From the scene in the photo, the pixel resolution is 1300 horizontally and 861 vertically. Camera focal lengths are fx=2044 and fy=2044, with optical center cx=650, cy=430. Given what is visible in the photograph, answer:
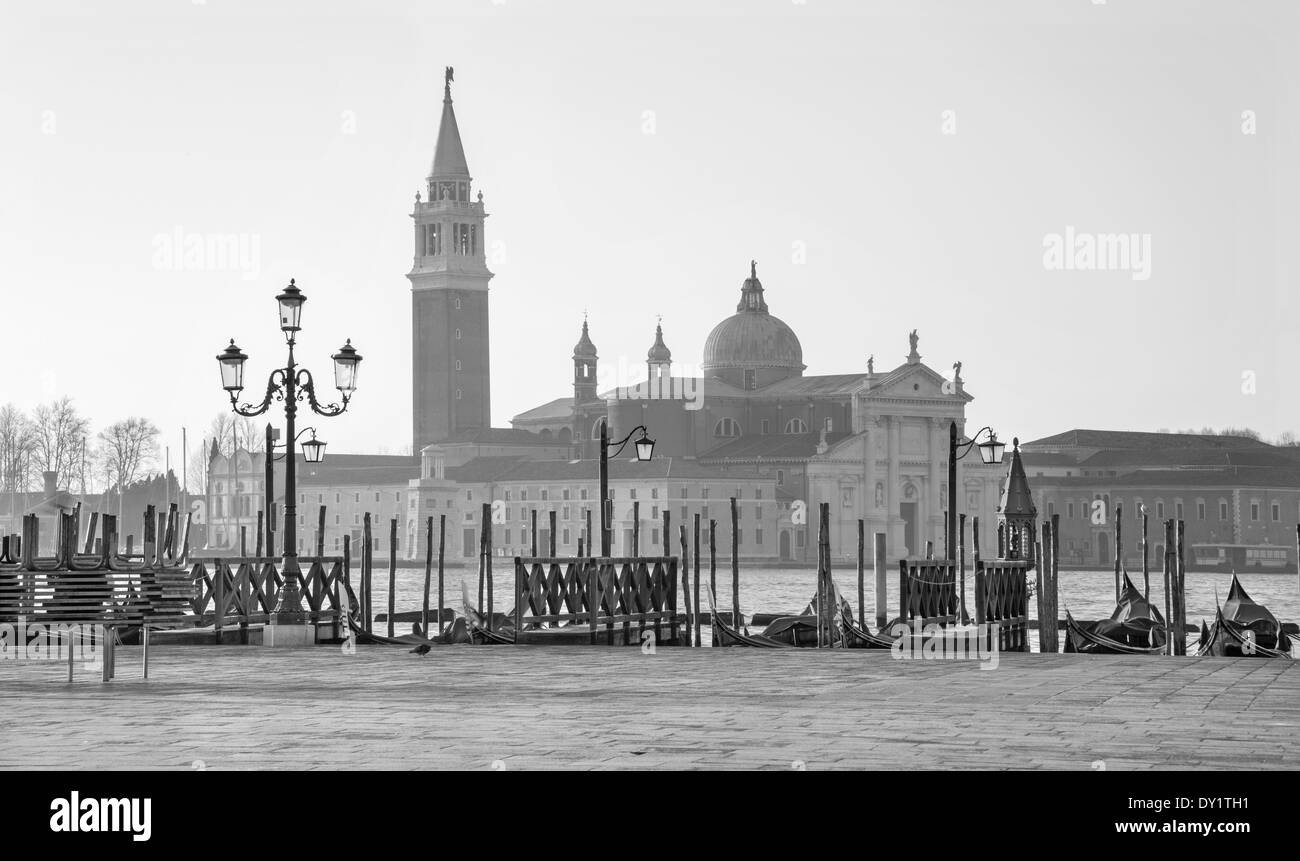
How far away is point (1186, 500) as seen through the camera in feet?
306

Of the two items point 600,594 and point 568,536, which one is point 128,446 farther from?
point 600,594

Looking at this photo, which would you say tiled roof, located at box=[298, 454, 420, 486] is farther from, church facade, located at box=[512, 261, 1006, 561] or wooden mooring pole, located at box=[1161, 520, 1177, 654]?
wooden mooring pole, located at box=[1161, 520, 1177, 654]

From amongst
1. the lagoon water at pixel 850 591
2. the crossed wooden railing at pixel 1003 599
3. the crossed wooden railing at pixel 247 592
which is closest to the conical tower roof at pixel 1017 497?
the lagoon water at pixel 850 591

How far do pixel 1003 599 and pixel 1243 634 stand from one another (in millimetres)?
4031

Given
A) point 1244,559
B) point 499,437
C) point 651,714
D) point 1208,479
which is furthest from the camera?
point 499,437

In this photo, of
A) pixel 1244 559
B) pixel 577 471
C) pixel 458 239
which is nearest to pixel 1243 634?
pixel 1244 559

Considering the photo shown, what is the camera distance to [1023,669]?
1269 cm

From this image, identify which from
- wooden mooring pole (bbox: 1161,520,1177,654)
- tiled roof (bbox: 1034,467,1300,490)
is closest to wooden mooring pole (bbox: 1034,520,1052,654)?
wooden mooring pole (bbox: 1161,520,1177,654)

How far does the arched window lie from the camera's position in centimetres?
10394

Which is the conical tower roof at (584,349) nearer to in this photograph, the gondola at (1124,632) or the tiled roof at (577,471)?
the tiled roof at (577,471)

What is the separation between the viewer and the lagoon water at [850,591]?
5728 cm

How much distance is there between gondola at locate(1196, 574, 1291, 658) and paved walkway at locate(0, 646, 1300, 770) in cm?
624

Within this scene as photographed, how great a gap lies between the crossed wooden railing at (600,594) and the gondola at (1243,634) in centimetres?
504

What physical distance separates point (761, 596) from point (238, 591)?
182ft
